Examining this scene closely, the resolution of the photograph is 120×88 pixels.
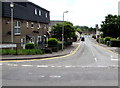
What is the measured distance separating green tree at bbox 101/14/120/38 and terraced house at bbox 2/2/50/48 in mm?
26825

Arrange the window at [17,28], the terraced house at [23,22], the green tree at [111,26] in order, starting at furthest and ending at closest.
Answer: the green tree at [111,26], the window at [17,28], the terraced house at [23,22]

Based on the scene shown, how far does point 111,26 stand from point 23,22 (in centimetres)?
3938

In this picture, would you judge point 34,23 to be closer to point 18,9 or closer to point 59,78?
point 18,9

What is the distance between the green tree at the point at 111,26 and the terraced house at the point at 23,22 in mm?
26825

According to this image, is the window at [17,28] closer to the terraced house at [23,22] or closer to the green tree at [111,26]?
the terraced house at [23,22]

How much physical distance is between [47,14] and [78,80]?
125 feet

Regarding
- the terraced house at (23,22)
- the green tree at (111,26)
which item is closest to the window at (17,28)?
the terraced house at (23,22)

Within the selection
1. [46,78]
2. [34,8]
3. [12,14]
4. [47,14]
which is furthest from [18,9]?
[46,78]

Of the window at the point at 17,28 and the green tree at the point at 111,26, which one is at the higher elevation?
the green tree at the point at 111,26

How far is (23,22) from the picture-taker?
32.2 metres

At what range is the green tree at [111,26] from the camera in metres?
63.8

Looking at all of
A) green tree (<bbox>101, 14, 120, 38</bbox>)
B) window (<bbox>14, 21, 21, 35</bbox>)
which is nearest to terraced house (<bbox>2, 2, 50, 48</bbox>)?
window (<bbox>14, 21, 21, 35</bbox>)

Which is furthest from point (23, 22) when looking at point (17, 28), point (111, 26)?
point (111, 26)

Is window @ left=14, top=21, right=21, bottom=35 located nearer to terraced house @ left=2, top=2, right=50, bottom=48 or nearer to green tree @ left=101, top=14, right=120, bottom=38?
terraced house @ left=2, top=2, right=50, bottom=48
